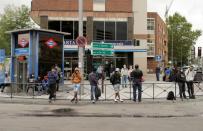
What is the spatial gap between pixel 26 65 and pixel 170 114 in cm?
1210

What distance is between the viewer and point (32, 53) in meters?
26.2

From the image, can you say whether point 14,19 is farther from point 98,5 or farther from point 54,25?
A: point 98,5

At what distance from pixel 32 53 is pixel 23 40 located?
42.8 inches

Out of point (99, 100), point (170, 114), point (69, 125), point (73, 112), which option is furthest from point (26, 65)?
point (69, 125)

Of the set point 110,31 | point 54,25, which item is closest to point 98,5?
point 110,31

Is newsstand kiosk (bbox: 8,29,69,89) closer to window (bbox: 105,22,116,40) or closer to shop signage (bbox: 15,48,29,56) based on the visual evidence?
shop signage (bbox: 15,48,29,56)

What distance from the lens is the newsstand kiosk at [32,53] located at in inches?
1032

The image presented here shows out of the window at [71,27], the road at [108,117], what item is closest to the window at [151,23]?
the window at [71,27]

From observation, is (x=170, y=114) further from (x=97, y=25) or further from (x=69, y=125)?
(x=97, y=25)

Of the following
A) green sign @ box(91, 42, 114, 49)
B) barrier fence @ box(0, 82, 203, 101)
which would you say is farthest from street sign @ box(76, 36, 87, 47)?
barrier fence @ box(0, 82, 203, 101)

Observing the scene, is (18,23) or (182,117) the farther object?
(18,23)

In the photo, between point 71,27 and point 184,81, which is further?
point 71,27

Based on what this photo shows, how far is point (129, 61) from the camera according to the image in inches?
2010

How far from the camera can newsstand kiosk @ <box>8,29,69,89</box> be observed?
1032 inches
